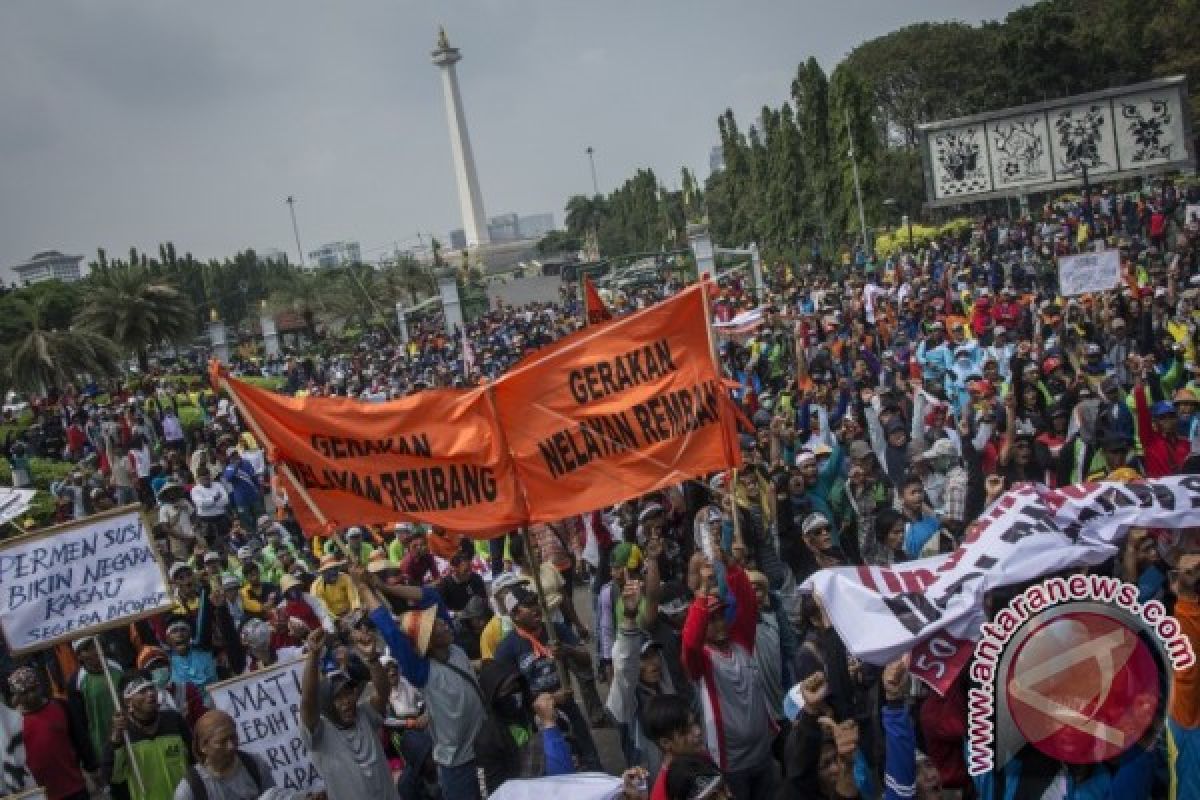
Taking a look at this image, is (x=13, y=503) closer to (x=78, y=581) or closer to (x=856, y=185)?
(x=78, y=581)

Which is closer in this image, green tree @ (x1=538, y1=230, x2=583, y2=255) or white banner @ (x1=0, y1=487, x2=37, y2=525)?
white banner @ (x1=0, y1=487, x2=37, y2=525)

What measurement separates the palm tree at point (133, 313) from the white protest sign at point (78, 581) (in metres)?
25.6

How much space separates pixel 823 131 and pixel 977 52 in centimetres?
2081

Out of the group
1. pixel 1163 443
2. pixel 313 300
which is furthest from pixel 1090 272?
pixel 313 300

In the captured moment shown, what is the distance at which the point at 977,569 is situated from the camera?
4.71 m

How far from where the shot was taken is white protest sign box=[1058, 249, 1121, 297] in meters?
13.8

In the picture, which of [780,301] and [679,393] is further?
[780,301]

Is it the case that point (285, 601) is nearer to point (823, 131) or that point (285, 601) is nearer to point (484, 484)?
point (484, 484)

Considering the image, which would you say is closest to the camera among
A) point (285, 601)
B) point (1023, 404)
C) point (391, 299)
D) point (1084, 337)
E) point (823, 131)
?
point (285, 601)

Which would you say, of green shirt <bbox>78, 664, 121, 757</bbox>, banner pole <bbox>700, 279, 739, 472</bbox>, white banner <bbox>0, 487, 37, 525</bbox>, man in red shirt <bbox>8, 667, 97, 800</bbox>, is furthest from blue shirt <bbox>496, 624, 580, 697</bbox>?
white banner <bbox>0, 487, 37, 525</bbox>

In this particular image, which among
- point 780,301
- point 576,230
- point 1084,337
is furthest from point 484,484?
point 576,230

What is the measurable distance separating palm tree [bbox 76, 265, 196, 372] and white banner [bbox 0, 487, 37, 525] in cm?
2276

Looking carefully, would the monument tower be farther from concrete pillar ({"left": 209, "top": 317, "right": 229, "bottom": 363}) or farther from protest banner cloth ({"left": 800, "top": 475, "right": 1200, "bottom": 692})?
protest banner cloth ({"left": 800, "top": 475, "right": 1200, "bottom": 692})

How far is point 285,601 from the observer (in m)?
8.69
